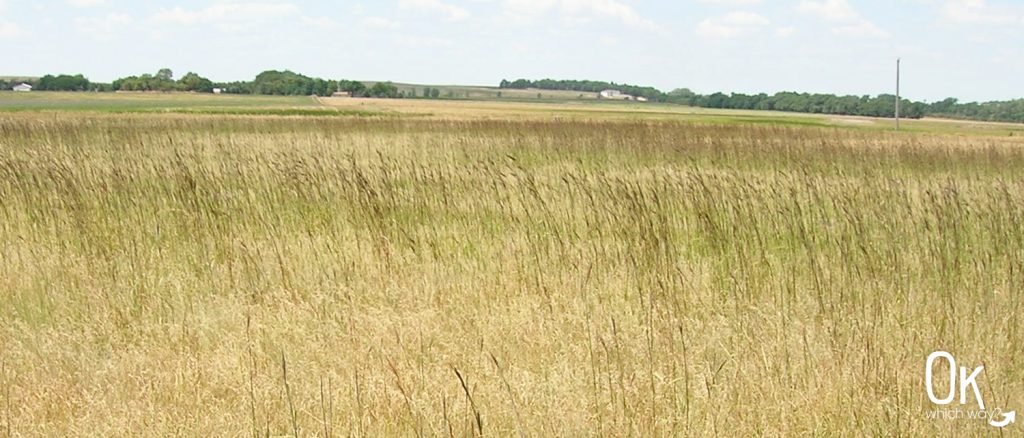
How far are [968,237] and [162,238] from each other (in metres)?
5.19

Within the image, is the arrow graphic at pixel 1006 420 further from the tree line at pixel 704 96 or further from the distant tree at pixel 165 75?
the distant tree at pixel 165 75

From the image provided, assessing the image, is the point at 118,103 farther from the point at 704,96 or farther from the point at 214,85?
the point at 704,96

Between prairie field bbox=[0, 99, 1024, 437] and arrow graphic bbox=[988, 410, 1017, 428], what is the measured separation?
0.07m

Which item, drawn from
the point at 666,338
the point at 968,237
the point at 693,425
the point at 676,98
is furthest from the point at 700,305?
the point at 676,98

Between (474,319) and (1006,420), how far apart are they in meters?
2.08

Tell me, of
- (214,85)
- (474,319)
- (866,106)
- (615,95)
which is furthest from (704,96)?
(474,319)

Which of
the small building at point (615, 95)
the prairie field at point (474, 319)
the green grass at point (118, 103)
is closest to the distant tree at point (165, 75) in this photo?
the green grass at point (118, 103)

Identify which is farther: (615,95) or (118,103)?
(615,95)

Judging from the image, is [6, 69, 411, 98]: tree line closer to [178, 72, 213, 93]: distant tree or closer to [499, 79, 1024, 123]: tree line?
[178, 72, 213, 93]: distant tree

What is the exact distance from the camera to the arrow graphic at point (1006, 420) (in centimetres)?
278

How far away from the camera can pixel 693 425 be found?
9.02ft

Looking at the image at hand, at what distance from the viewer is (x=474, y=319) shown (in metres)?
3.77

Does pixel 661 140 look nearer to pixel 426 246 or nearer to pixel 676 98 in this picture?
pixel 426 246

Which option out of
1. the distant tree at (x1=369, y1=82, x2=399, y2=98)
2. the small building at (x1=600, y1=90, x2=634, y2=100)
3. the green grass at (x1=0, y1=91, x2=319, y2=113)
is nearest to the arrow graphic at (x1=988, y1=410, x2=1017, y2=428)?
the green grass at (x1=0, y1=91, x2=319, y2=113)
